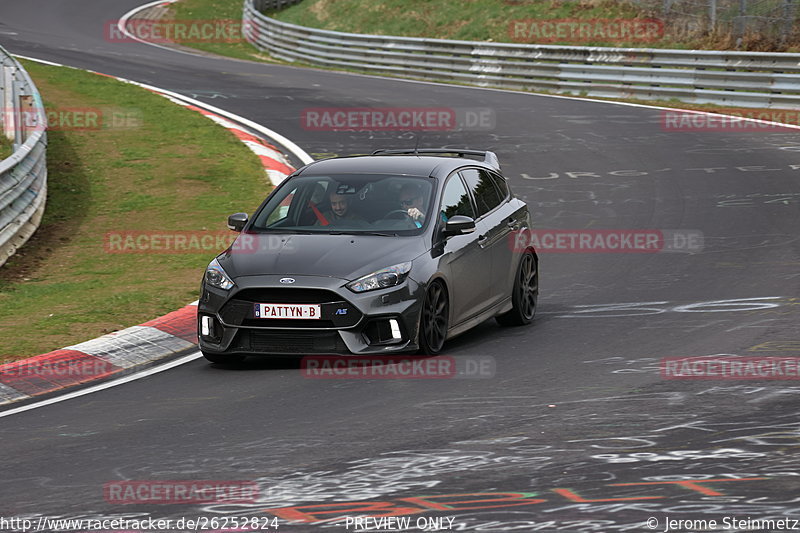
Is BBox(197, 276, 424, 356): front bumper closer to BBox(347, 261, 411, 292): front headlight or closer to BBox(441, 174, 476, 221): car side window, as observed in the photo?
BBox(347, 261, 411, 292): front headlight

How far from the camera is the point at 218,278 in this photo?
1039 centimetres

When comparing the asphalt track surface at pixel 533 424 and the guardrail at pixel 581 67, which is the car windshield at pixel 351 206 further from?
the guardrail at pixel 581 67

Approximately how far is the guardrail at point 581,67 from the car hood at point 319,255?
1878cm

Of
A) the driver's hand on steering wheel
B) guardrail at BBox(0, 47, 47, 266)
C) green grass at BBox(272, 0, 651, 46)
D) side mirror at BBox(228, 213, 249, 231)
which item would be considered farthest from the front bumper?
green grass at BBox(272, 0, 651, 46)

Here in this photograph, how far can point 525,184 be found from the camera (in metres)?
19.8

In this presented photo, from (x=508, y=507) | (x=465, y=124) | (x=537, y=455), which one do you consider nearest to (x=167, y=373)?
(x=537, y=455)

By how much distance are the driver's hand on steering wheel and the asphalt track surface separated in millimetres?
1096

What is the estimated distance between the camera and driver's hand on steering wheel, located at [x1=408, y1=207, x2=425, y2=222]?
430 inches

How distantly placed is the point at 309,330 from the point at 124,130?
1482 centimetres

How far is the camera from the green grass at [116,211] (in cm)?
1222

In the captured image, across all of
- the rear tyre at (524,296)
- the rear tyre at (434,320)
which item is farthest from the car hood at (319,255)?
the rear tyre at (524,296)

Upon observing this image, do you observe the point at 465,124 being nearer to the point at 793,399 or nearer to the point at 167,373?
the point at 167,373

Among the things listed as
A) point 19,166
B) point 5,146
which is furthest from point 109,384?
point 5,146

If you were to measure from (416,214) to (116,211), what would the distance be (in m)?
8.23
